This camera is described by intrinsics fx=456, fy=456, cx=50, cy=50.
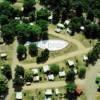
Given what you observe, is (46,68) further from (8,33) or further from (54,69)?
(8,33)

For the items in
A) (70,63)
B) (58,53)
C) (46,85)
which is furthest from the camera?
(58,53)

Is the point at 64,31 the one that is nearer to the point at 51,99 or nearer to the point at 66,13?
the point at 66,13

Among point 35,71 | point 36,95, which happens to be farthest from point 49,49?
point 36,95

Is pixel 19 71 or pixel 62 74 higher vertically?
pixel 19 71

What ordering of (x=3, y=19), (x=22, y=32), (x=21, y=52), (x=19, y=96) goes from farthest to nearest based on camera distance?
(x=3, y=19), (x=22, y=32), (x=21, y=52), (x=19, y=96)

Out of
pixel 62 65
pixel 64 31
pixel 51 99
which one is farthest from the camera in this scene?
pixel 64 31

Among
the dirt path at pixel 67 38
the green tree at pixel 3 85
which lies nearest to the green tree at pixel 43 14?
the dirt path at pixel 67 38

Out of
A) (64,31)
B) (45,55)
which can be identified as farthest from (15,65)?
(64,31)

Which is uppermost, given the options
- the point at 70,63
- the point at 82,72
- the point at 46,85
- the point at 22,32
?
the point at 22,32
